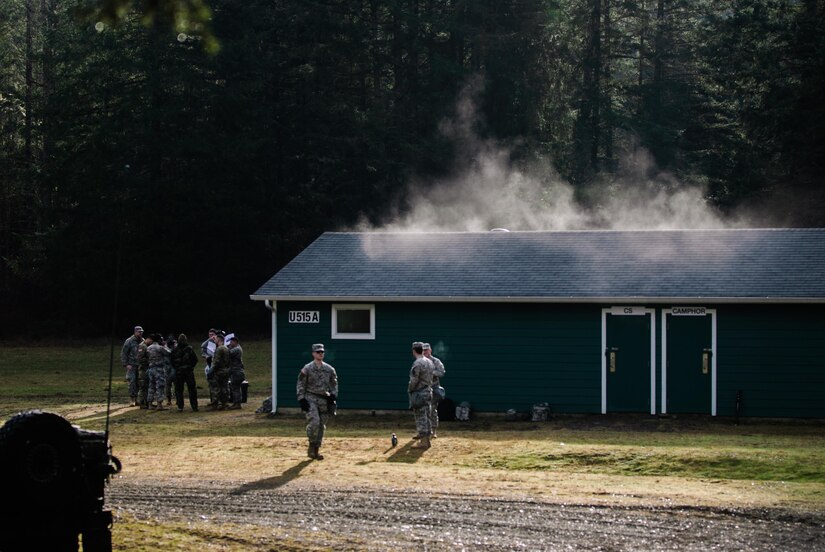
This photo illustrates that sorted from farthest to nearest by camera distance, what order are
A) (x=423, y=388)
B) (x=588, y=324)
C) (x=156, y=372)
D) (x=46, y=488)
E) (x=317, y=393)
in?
(x=156, y=372) → (x=588, y=324) → (x=423, y=388) → (x=317, y=393) → (x=46, y=488)

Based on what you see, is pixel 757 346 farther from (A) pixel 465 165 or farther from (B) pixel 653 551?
(A) pixel 465 165

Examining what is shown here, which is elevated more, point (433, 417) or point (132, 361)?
point (132, 361)

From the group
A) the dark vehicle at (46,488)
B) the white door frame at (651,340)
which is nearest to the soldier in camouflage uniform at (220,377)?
the white door frame at (651,340)

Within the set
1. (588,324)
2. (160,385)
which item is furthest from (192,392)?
(588,324)

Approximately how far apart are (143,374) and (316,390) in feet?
32.2

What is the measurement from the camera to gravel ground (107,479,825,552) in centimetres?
1158

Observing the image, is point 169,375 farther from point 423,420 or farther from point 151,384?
point 423,420

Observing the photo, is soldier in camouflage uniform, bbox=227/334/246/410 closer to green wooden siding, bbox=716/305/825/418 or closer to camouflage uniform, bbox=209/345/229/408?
camouflage uniform, bbox=209/345/229/408

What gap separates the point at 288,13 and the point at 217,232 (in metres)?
11.1

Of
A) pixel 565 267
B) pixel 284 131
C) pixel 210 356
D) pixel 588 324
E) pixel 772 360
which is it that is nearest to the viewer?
pixel 772 360

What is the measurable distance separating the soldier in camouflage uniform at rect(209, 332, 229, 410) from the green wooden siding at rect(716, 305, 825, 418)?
34.6ft

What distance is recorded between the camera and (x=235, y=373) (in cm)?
2623

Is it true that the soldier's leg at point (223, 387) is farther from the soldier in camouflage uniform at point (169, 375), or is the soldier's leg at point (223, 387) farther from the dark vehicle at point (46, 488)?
the dark vehicle at point (46, 488)

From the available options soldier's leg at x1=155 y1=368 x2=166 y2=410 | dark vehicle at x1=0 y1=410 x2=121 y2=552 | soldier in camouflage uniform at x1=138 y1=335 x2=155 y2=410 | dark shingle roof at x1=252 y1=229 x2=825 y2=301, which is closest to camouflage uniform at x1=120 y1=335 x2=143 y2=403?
soldier in camouflage uniform at x1=138 y1=335 x2=155 y2=410
